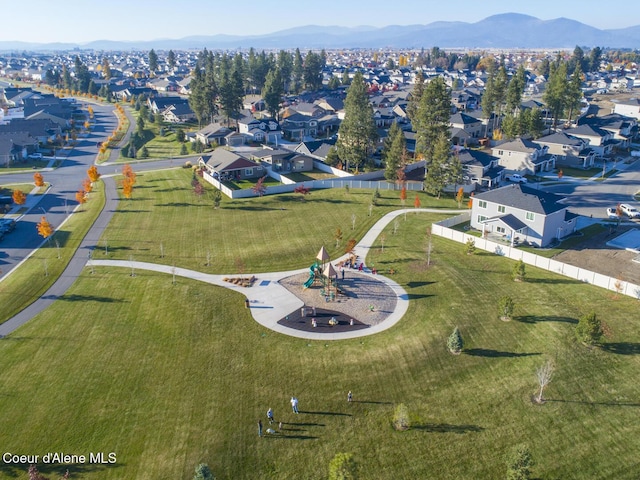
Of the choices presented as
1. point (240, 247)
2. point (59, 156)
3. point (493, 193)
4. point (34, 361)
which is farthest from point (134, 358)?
point (59, 156)

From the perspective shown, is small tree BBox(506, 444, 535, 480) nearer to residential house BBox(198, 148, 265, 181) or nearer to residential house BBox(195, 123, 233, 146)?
residential house BBox(198, 148, 265, 181)

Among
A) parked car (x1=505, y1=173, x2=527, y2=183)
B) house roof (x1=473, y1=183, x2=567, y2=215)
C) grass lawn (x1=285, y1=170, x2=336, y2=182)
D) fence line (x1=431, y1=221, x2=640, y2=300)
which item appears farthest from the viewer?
grass lawn (x1=285, y1=170, x2=336, y2=182)

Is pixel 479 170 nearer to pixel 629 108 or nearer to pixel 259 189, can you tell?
pixel 259 189

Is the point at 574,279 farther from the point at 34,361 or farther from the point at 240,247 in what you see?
the point at 34,361

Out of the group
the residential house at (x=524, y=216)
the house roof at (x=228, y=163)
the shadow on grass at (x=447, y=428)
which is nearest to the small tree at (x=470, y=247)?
the residential house at (x=524, y=216)

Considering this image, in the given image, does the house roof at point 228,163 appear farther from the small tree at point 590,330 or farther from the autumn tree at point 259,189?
the small tree at point 590,330

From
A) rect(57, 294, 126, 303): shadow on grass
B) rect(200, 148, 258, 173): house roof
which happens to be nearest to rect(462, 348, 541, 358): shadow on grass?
rect(57, 294, 126, 303): shadow on grass
